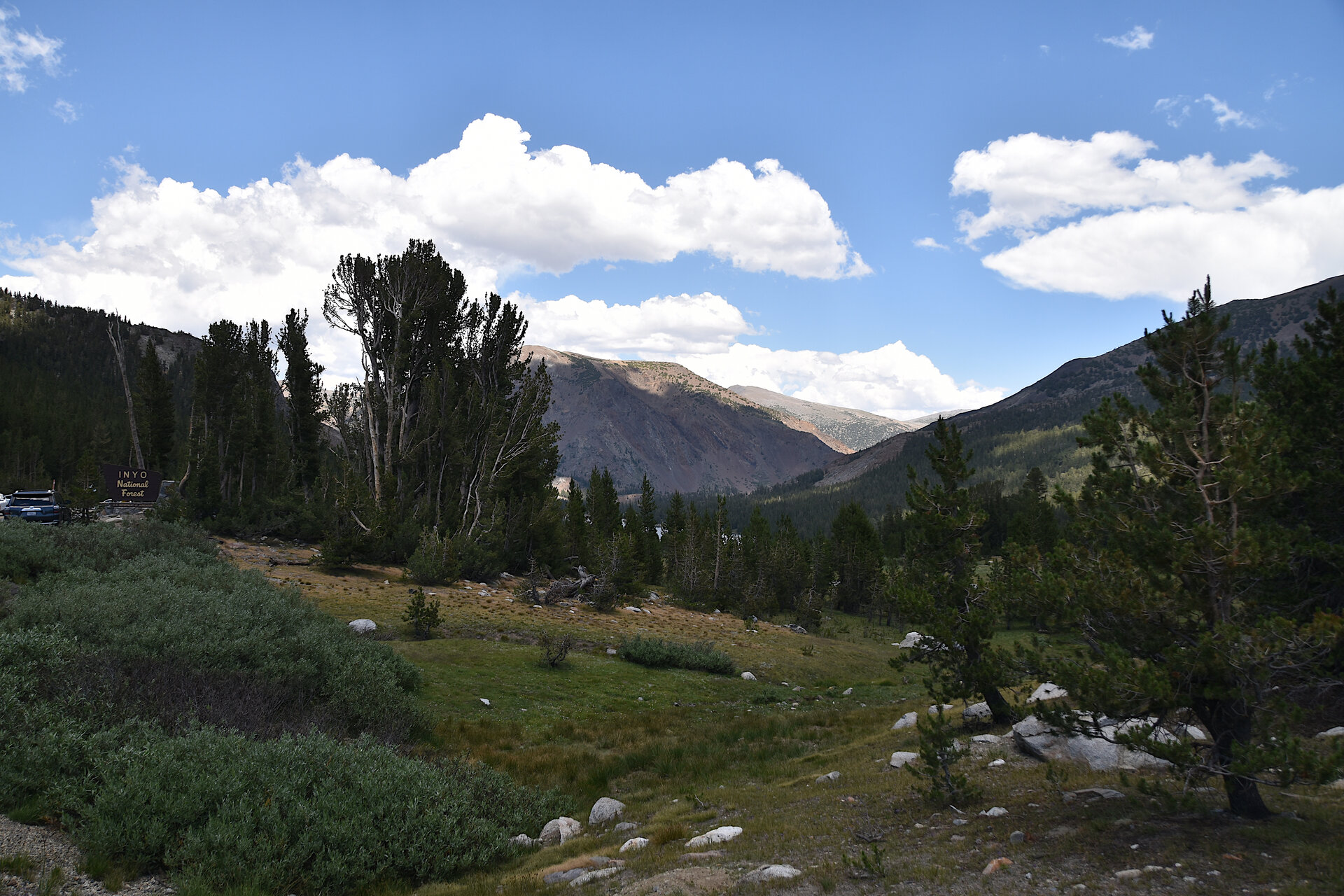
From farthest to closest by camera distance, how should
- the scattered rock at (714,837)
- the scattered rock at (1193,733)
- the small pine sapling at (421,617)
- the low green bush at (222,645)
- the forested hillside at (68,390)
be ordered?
the forested hillside at (68,390), the small pine sapling at (421,617), the low green bush at (222,645), the scattered rock at (714,837), the scattered rock at (1193,733)

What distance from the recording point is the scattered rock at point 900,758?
38.6 ft

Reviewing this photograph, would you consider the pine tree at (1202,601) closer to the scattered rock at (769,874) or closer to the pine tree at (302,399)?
the scattered rock at (769,874)

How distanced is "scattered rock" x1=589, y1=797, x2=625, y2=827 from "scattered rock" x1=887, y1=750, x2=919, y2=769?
200 inches

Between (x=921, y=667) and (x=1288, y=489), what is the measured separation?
31.4m

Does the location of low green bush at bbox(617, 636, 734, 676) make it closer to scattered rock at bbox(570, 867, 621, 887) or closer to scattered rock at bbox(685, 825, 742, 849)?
scattered rock at bbox(685, 825, 742, 849)

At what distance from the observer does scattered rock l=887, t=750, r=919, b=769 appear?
1178 centimetres

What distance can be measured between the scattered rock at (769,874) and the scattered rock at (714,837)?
1681mm

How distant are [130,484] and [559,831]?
3358 cm

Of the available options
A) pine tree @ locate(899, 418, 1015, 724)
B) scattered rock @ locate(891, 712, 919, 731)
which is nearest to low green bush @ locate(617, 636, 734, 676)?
scattered rock @ locate(891, 712, 919, 731)

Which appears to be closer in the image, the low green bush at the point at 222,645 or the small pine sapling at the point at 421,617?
the low green bush at the point at 222,645

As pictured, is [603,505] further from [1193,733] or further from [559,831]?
[1193,733]

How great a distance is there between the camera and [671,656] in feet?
89.2

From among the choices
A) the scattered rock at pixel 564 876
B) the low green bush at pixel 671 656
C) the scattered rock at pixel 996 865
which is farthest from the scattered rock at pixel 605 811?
the low green bush at pixel 671 656

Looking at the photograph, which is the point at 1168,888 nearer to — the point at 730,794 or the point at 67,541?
the point at 730,794
